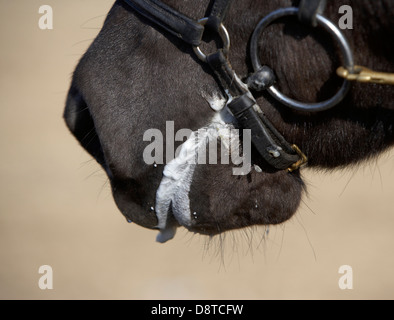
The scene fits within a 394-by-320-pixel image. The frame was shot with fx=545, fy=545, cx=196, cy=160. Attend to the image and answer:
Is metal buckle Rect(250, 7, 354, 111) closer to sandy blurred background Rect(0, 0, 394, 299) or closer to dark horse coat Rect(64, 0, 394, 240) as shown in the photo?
dark horse coat Rect(64, 0, 394, 240)

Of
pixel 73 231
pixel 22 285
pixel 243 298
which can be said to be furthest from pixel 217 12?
pixel 73 231

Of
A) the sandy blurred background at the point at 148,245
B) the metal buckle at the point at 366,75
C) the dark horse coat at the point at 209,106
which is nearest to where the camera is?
the metal buckle at the point at 366,75

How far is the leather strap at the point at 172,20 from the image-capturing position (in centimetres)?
142

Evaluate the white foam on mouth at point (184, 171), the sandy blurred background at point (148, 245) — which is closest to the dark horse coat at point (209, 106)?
the white foam on mouth at point (184, 171)

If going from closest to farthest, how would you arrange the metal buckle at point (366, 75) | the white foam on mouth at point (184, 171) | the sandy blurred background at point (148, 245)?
the metal buckle at point (366, 75), the white foam on mouth at point (184, 171), the sandy blurred background at point (148, 245)

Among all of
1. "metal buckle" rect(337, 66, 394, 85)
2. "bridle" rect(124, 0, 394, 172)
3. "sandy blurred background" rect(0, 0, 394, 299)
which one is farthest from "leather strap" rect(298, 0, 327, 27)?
"sandy blurred background" rect(0, 0, 394, 299)

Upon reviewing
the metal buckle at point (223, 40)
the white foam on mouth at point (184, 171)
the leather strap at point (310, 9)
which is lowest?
the white foam on mouth at point (184, 171)

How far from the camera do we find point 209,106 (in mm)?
1471

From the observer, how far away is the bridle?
1.29m

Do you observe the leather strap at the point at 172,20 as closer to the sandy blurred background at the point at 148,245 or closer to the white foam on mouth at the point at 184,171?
the white foam on mouth at the point at 184,171

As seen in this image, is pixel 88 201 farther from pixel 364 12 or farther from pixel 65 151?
pixel 364 12

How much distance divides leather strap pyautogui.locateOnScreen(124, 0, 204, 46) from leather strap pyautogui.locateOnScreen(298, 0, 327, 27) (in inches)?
10.5

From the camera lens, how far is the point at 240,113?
1438 mm

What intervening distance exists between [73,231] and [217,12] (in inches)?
139
